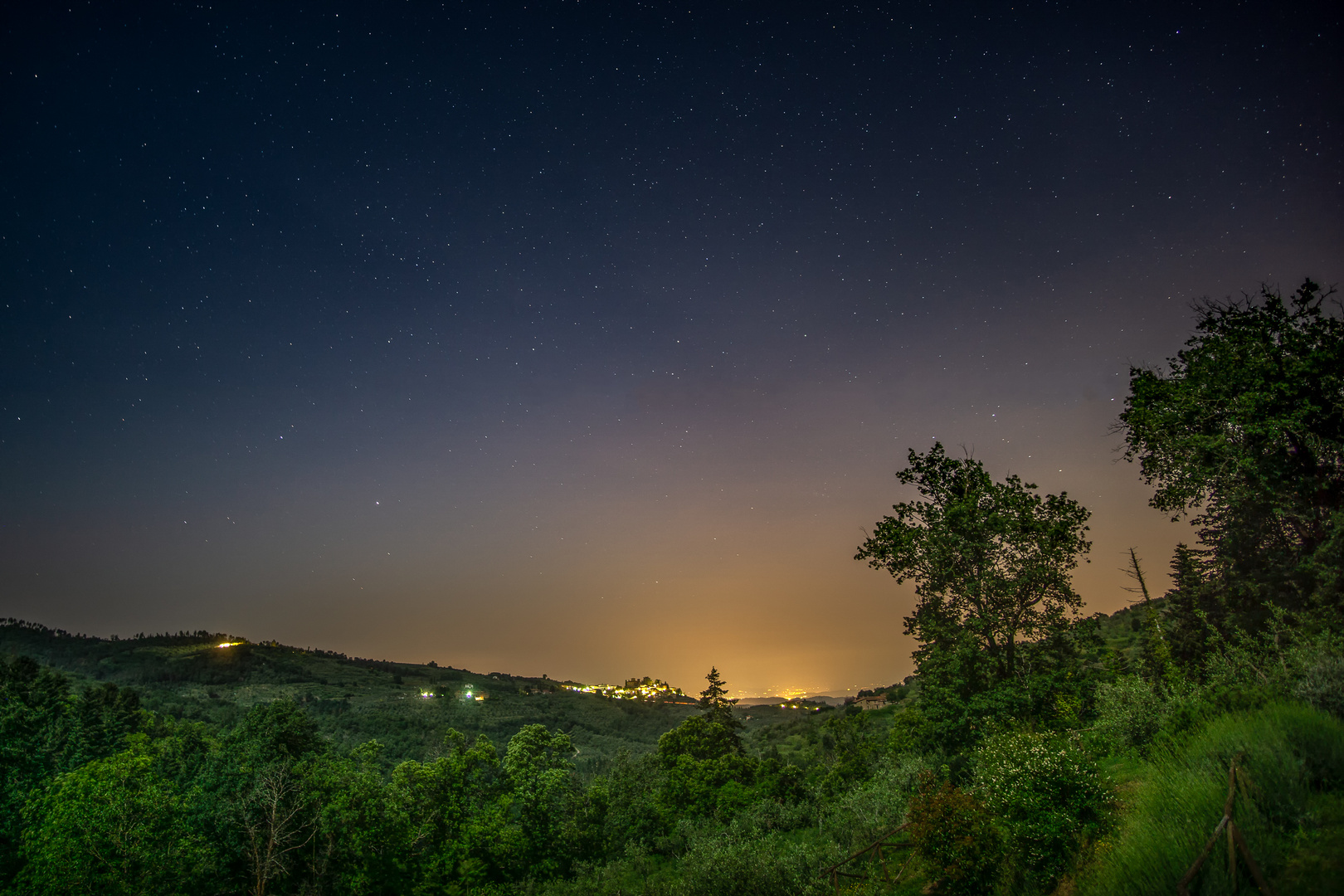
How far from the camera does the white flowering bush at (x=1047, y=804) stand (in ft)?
40.0

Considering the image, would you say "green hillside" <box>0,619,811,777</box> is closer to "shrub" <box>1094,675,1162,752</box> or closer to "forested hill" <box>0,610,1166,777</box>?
"forested hill" <box>0,610,1166,777</box>

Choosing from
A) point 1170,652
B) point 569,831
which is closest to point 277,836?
point 569,831

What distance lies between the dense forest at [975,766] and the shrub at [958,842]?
0.22 feet

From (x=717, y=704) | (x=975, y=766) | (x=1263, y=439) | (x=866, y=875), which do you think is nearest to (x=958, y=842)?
(x=975, y=766)

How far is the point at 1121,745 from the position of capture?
1670cm

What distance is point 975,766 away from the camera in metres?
19.3

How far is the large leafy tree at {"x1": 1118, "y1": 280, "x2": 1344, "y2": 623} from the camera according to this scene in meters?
16.8

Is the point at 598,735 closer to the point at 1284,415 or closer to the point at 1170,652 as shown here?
the point at 1170,652

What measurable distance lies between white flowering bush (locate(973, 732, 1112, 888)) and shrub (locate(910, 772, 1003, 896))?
3.13ft

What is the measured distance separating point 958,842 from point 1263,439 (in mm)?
15513

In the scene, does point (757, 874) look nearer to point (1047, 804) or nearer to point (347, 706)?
point (1047, 804)

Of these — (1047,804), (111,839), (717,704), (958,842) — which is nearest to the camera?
(1047,804)

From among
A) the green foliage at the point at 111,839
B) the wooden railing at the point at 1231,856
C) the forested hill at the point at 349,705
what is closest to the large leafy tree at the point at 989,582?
the wooden railing at the point at 1231,856

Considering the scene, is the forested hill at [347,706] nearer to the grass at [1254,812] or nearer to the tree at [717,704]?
the tree at [717,704]
